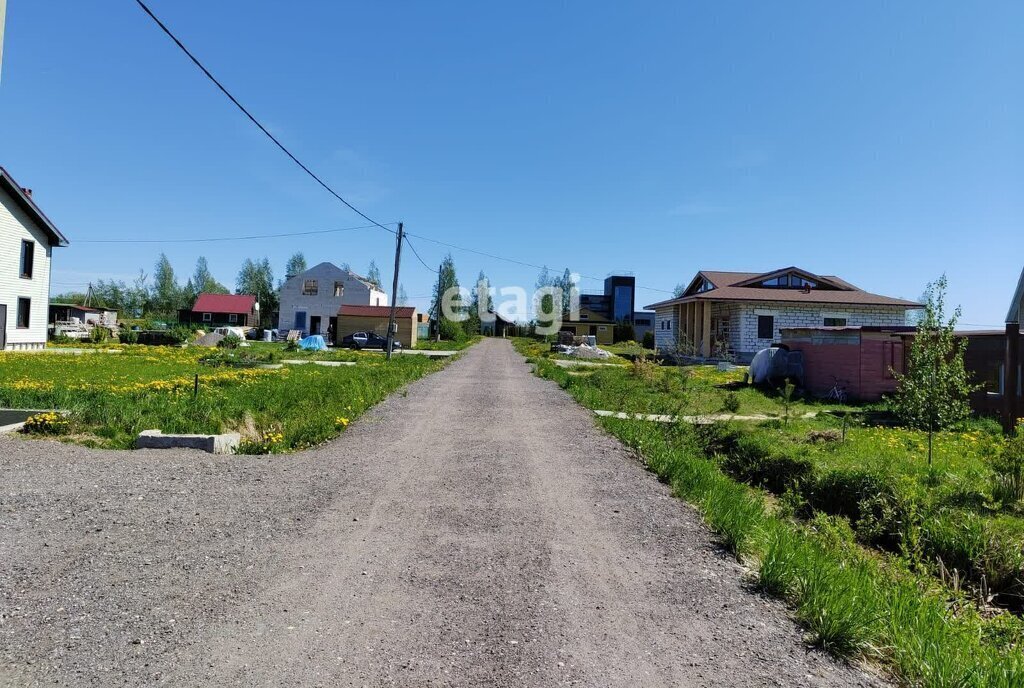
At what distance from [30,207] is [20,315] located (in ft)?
17.8

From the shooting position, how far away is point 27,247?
103ft

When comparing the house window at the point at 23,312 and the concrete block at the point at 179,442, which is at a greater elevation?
the house window at the point at 23,312

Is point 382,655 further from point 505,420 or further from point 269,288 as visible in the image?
point 269,288

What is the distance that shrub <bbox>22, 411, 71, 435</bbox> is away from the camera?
9680 millimetres

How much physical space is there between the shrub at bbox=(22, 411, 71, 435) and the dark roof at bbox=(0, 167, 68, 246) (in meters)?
25.8

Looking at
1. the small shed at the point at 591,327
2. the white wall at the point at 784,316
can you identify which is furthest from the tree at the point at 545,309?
the white wall at the point at 784,316

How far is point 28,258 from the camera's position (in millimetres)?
31547

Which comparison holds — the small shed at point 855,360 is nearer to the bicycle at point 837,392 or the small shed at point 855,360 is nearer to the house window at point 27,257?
the bicycle at point 837,392

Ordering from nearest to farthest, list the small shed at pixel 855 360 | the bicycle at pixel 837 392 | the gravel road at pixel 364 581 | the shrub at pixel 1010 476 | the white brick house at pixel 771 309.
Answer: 1. the gravel road at pixel 364 581
2. the shrub at pixel 1010 476
3. the small shed at pixel 855 360
4. the bicycle at pixel 837 392
5. the white brick house at pixel 771 309

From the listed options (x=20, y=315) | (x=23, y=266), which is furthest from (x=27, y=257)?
(x=20, y=315)

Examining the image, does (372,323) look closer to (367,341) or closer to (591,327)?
(367,341)

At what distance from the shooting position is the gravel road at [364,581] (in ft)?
11.3

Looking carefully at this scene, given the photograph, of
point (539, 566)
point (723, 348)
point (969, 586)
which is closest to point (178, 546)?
point (539, 566)

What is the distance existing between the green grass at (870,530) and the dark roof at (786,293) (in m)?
19.3
